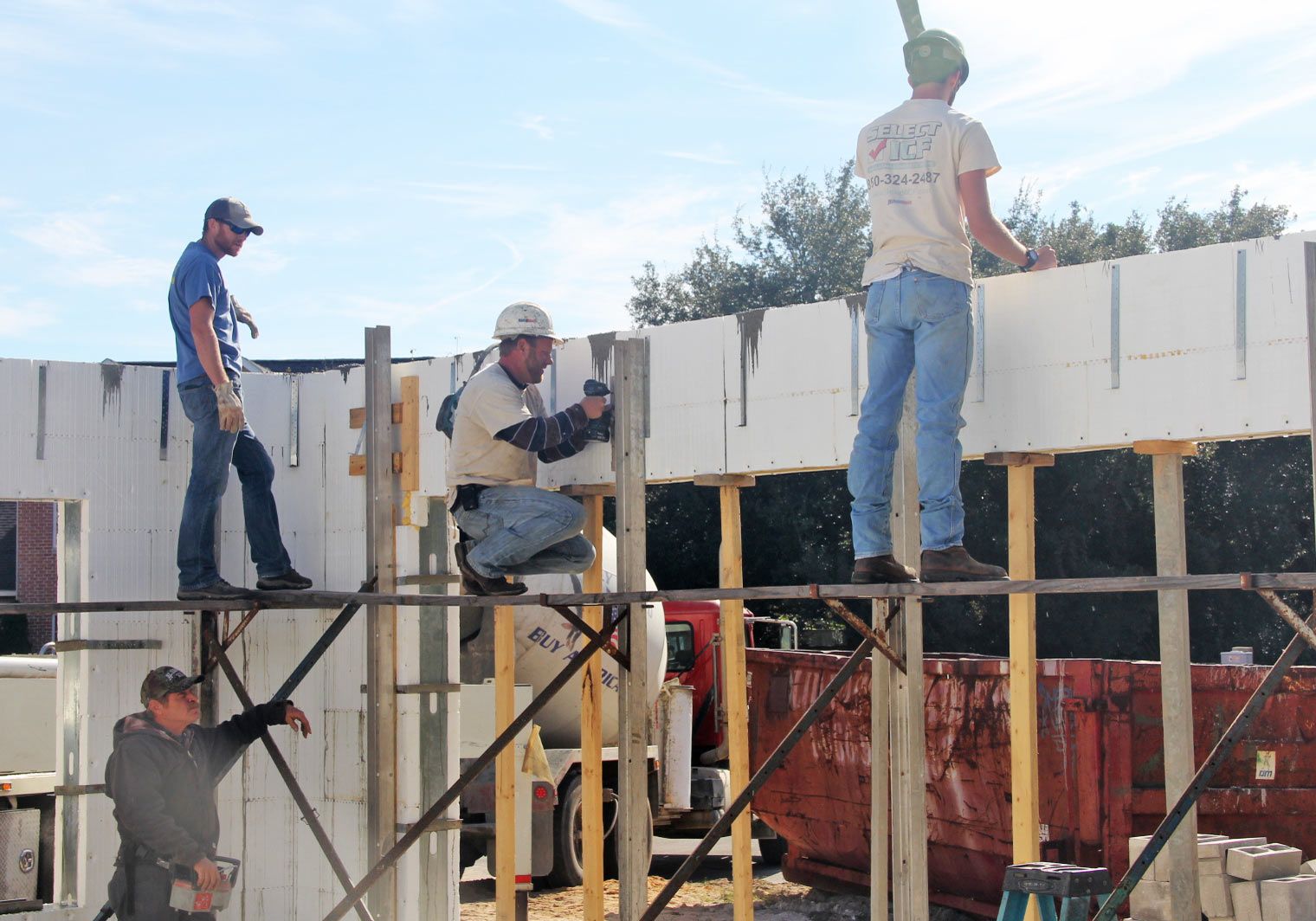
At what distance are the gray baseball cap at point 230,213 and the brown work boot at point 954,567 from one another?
394 cm

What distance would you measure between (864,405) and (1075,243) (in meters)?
23.4

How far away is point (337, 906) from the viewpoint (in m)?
7.01

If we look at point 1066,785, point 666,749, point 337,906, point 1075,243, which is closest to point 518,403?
point 337,906

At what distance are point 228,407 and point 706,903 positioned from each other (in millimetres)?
6773

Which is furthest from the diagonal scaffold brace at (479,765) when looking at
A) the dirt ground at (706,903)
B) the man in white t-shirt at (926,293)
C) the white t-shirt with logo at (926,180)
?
the dirt ground at (706,903)

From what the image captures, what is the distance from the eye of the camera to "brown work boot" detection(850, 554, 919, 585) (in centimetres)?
539

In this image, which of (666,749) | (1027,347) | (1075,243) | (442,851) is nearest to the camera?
(1027,347)

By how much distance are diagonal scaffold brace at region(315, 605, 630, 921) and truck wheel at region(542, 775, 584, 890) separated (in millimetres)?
5375

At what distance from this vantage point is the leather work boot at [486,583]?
6.75 metres

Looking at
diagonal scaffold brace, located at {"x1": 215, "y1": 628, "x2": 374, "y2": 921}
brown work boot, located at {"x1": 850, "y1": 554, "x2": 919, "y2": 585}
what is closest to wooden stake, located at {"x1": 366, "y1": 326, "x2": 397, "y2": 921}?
diagonal scaffold brace, located at {"x1": 215, "y1": 628, "x2": 374, "y2": 921}

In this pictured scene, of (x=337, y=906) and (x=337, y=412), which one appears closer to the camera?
(x=337, y=906)

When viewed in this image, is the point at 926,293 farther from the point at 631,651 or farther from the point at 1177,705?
the point at 631,651

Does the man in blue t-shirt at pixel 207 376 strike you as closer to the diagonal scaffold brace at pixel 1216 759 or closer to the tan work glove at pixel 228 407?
the tan work glove at pixel 228 407

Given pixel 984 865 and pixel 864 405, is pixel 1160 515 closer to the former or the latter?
pixel 864 405
